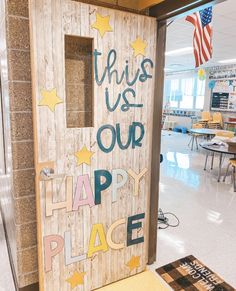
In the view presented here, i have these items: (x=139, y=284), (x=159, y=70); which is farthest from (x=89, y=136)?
(x=139, y=284)

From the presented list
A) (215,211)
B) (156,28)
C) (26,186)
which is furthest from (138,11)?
(215,211)

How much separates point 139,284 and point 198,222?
4.80 ft

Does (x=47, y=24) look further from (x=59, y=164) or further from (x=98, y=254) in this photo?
(x=98, y=254)

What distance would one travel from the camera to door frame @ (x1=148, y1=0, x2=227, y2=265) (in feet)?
Answer: 5.71

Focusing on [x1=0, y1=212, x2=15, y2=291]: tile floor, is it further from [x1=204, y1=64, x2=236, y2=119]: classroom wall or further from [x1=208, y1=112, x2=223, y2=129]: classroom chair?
[x1=204, y1=64, x2=236, y2=119]: classroom wall

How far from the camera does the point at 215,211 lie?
362 cm

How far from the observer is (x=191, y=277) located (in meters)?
2.25

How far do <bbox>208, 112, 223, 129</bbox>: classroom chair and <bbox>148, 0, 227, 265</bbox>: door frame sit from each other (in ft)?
28.4

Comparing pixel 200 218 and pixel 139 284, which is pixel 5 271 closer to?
pixel 139 284

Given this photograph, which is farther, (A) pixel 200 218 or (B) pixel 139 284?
(A) pixel 200 218

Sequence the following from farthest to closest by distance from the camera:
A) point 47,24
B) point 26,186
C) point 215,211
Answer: point 215,211 < point 26,186 < point 47,24

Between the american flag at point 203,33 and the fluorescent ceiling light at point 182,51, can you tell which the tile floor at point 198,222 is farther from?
the fluorescent ceiling light at point 182,51

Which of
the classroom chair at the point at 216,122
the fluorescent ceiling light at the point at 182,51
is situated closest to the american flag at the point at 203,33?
the fluorescent ceiling light at the point at 182,51

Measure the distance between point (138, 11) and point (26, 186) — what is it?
5.30 ft
